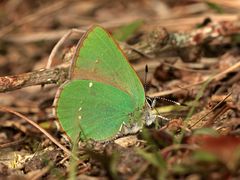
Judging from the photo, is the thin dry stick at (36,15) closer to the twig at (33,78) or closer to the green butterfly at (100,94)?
the twig at (33,78)

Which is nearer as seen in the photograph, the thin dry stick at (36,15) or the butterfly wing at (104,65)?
the butterfly wing at (104,65)

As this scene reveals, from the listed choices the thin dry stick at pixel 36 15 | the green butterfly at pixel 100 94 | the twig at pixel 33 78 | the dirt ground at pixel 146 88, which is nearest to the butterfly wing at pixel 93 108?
the green butterfly at pixel 100 94

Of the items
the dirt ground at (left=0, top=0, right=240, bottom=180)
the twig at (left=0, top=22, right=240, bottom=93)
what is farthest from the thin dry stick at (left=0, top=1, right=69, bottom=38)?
the twig at (left=0, top=22, right=240, bottom=93)

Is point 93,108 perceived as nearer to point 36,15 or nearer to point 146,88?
point 146,88

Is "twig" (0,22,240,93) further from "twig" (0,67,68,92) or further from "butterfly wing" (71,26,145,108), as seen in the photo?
"butterfly wing" (71,26,145,108)

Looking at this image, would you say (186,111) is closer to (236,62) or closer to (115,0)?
(236,62)

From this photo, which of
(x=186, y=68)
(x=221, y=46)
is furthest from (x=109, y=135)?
(x=221, y=46)
